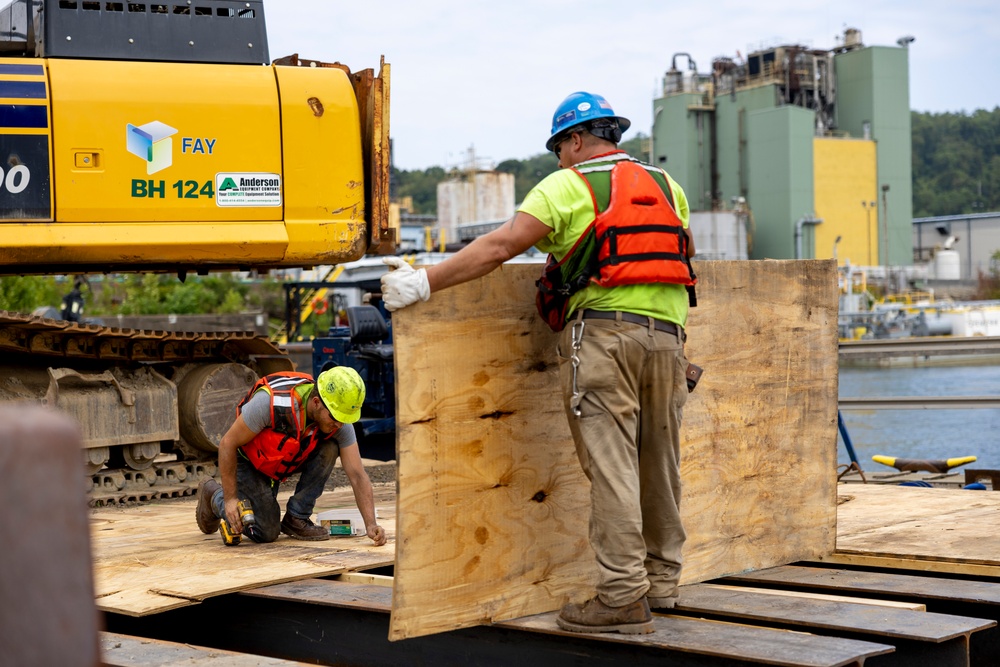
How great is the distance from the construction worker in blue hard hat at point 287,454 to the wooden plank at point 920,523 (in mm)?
2418

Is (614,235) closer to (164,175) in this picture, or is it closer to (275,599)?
(275,599)

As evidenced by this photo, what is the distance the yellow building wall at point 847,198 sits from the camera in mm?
55156

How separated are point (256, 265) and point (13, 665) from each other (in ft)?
22.2

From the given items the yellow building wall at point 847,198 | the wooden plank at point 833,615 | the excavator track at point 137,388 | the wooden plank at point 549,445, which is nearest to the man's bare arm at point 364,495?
the wooden plank at point 549,445

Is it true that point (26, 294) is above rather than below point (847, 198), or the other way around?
below

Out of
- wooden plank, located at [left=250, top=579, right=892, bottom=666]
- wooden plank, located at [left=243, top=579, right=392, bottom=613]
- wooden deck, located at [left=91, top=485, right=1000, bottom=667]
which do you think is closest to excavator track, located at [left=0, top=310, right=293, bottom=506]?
wooden deck, located at [left=91, top=485, right=1000, bottom=667]

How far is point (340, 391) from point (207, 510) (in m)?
1.11

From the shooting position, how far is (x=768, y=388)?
535 cm

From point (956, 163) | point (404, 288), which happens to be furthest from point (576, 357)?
point (956, 163)

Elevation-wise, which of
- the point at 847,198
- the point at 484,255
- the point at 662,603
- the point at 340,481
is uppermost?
the point at 847,198

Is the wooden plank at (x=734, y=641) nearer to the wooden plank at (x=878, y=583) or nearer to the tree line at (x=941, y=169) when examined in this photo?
the wooden plank at (x=878, y=583)

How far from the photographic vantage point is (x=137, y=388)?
946cm

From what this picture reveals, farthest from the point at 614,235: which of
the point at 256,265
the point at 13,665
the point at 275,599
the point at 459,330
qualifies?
the point at 256,265

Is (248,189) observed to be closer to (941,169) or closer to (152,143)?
(152,143)
